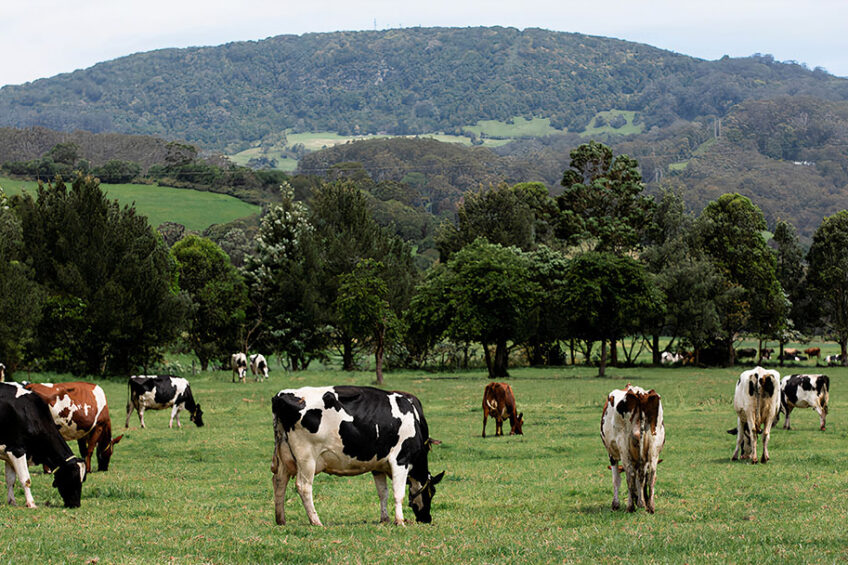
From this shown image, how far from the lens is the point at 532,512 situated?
584 inches

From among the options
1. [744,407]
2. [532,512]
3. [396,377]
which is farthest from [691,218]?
[532,512]

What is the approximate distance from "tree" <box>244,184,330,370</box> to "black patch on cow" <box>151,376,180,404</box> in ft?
133

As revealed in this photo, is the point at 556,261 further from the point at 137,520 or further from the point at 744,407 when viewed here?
the point at 137,520

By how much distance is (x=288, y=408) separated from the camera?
41.4ft

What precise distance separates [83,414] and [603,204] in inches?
2752

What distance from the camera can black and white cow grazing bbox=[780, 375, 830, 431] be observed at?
2894cm

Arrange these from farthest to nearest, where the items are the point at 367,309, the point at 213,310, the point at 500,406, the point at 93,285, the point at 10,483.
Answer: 1. the point at 213,310
2. the point at 93,285
3. the point at 367,309
4. the point at 500,406
5. the point at 10,483

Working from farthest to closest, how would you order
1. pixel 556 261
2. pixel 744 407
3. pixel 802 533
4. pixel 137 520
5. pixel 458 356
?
pixel 458 356, pixel 556 261, pixel 744 407, pixel 137 520, pixel 802 533

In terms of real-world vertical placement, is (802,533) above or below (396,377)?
above

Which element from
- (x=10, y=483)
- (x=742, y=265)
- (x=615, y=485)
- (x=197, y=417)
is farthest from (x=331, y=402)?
(x=742, y=265)

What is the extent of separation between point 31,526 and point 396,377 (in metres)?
49.8

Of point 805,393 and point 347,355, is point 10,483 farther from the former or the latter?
point 347,355

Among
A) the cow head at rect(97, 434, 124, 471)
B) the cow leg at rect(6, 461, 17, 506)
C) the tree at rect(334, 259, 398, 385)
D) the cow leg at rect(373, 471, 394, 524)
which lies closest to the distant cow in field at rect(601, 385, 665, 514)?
the cow leg at rect(373, 471, 394, 524)

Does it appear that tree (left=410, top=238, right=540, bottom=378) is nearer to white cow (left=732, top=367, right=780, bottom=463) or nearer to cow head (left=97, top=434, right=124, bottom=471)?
white cow (left=732, top=367, right=780, bottom=463)
